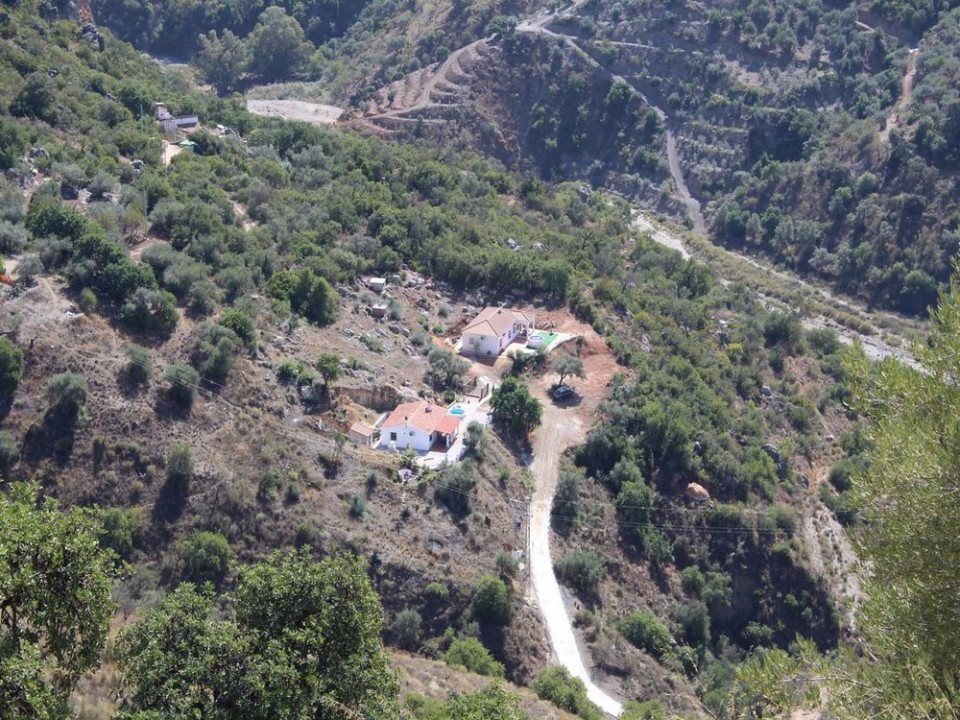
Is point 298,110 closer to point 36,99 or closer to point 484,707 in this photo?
point 36,99

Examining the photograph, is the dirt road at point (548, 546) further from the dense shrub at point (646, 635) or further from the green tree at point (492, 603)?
the dense shrub at point (646, 635)

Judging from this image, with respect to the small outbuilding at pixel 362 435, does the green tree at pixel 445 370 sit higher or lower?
lower

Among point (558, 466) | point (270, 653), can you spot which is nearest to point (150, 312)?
point (558, 466)

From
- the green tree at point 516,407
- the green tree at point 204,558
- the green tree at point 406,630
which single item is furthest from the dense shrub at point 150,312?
the green tree at point 406,630

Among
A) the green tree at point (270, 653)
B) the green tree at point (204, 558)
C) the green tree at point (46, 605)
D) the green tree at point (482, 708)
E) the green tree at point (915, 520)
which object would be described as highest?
the green tree at point (915, 520)

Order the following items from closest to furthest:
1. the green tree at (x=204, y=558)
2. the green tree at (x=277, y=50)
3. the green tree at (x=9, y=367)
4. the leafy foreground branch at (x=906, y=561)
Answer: the leafy foreground branch at (x=906, y=561)
the green tree at (x=204, y=558)
the green tree at (x=9, y=367)
the green tree at (x=277, y=50)

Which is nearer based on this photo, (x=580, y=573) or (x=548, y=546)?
(x=580, y=573)
